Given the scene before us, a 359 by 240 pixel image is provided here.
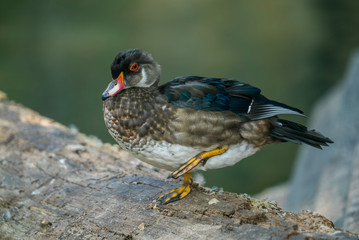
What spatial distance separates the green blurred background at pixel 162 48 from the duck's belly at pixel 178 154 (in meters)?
3.65

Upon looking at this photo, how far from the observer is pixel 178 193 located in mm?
1853

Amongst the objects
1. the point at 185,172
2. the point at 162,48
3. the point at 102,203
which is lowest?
the point at 102,203

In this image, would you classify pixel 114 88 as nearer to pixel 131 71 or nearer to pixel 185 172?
pixel 131 71

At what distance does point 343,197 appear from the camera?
2412mm

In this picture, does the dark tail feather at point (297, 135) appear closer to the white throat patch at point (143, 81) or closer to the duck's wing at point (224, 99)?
the duck's wing at point (224, 99)

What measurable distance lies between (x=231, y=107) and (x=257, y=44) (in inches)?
167

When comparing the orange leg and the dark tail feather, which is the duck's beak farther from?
the dark tail feather

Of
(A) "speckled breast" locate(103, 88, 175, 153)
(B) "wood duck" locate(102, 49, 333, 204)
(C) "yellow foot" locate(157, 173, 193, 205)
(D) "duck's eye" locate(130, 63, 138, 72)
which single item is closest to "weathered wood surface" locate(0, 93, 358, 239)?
(C) "yellow foot" locate(157, 173, 193, 205)

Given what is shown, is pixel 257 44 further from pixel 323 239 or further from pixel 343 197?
pixel 323 239

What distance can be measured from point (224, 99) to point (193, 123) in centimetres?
17

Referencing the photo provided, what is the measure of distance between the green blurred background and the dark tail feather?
3645 mm

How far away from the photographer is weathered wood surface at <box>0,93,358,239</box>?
1.61 meters

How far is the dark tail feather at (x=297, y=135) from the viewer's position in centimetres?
177

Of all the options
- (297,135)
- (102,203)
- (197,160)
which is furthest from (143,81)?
(297,135)
